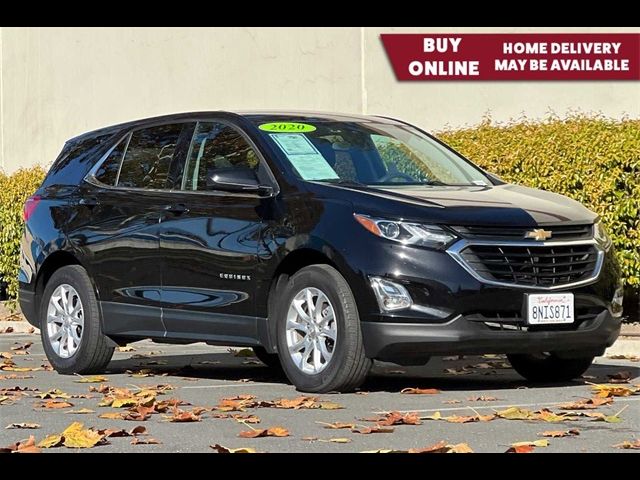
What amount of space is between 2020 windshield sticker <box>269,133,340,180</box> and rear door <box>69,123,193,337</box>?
91 cm

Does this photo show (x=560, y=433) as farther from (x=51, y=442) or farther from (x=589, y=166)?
(x=589, y=166)

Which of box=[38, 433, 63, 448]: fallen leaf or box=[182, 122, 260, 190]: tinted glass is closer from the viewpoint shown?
box=[38, 433, 63, 448]: fallen leaf

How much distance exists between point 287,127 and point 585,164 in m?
3.39

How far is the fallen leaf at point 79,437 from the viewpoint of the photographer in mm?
7113

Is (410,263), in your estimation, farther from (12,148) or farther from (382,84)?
(12,148)

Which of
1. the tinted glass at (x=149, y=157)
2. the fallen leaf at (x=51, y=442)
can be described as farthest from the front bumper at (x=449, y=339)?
the tinted glass at (x=149, y=157)

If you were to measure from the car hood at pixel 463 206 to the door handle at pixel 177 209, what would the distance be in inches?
47.2

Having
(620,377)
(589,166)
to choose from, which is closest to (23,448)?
(620,377)

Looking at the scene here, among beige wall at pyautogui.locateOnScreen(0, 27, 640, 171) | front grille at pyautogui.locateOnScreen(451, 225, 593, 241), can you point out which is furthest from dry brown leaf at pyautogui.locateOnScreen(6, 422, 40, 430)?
beige wall at pyautogui.locateOnScreen(0, 27, 640, 171)

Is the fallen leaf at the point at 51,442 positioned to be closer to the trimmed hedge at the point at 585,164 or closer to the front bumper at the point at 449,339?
the front bumper at the point at 449,339

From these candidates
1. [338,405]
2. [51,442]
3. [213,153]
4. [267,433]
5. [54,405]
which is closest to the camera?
[51,442]

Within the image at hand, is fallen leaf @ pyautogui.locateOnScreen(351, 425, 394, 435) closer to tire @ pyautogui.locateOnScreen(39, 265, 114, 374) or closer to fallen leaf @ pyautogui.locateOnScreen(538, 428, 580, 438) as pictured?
fallen leaf @ pyautogui.locateOnScreen(538, 428, 580, 438)

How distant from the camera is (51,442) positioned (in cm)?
716

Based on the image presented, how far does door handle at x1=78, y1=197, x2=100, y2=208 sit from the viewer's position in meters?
11.0
